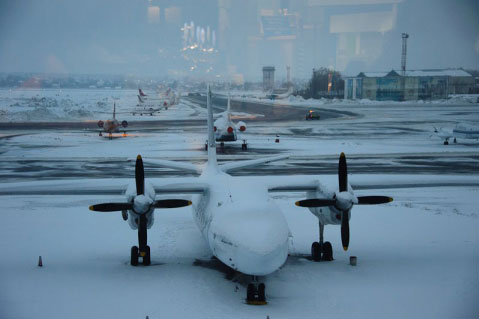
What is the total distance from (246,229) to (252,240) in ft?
1.56

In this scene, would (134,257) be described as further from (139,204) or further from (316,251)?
(316,251)

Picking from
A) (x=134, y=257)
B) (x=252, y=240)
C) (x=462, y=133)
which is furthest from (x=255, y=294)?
(x=462, y=133)

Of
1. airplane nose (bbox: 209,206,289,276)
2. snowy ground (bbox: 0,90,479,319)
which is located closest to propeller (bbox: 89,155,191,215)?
airplane nose (bbox: 209,206,289,276)

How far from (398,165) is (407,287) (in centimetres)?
2460

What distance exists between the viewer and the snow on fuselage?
13820 mm

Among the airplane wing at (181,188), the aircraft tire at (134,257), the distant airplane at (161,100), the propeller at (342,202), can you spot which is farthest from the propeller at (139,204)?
the distant airplane at (161,100)

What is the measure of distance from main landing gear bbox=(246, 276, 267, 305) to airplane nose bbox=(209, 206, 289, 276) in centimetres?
82

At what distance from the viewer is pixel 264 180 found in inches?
768

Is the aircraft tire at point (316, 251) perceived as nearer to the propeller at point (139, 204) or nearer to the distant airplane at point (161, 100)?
the propeller at point (139, 204)

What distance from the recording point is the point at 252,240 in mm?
13883

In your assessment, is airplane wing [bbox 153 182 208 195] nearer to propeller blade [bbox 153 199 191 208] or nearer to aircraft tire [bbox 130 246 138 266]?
propeller blade [bbox 153 199 191 208]

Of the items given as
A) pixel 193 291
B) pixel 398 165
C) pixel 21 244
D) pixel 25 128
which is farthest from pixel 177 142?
pixel 193 291

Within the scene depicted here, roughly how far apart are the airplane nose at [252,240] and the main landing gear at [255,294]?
2.68 feet

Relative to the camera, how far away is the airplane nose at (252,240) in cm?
1377
